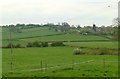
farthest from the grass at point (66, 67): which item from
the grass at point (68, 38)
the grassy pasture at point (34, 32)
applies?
the grassy pasture at point (34, 32)

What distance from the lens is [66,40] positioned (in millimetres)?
102562

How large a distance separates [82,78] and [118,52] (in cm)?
4393

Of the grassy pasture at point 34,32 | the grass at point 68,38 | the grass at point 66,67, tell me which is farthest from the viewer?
the grassy pasture at point 34,32

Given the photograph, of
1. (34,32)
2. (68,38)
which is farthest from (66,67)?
(34,32)

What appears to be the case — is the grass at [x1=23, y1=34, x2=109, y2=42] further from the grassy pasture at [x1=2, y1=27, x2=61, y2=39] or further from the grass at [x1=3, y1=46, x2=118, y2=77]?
the grass at [x1=3, y1=46, x2=118, y2=77]

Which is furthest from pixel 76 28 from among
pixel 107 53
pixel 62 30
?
pixel 107 53

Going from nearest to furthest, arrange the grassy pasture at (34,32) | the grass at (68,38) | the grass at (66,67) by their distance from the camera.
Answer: the grass at (66,67) → the grass at (68,38) → the grassy pasture at (34,32)

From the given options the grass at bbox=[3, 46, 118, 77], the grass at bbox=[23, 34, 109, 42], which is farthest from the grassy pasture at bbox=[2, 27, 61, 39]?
the grass at bbox=[3, 46, 118, 77]

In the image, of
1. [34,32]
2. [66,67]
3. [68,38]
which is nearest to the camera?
[66,67]

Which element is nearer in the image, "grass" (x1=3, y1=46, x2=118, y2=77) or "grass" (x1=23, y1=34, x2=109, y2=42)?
"grass" (x1=3, y1=46, x2=118, y2=77)

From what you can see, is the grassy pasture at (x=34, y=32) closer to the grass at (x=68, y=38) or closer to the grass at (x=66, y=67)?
the grass at (x=68, y=38)

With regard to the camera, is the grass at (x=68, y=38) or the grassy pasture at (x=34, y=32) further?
the grassy pasture at (x=34, y=32)

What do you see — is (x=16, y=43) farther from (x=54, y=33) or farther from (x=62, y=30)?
(x=62, y=30)

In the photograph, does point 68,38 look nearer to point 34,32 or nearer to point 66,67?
point 34,32
